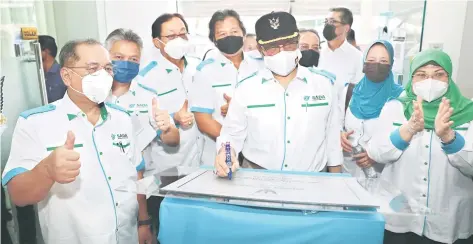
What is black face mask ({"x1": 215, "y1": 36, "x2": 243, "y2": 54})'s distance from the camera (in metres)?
2.42

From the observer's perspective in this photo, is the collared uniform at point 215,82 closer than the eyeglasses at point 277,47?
No

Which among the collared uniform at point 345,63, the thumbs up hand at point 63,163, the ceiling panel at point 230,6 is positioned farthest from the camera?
the ceiling panel at point 230,6

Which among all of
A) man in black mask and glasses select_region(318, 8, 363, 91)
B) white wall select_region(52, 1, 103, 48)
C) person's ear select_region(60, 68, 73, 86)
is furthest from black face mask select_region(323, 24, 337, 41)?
white wall select_region(52, 1, 103, 48)

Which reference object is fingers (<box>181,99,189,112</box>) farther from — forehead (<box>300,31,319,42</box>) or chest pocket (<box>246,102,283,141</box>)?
forehead (<box>300,31,319,42</box>)

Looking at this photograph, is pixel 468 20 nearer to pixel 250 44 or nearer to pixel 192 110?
pixel 250 44

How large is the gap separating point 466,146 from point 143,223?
1.65 meters

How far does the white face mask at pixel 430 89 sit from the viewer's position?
1.66 m

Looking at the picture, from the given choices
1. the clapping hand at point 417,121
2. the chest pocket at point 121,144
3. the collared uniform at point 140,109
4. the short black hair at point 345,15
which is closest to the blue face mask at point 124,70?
the collared uniform at point 140,109

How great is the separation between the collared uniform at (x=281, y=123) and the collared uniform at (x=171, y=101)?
89cm

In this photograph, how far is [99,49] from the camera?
5.20ft

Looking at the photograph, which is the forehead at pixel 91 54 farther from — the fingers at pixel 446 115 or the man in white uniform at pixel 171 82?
the fingers at pixel 446 115

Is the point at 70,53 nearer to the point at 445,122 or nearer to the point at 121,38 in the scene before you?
the point at 121,38

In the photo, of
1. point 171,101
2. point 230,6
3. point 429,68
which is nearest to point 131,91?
point 171,101

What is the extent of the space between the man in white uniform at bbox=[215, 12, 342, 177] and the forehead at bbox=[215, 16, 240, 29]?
0.75m
